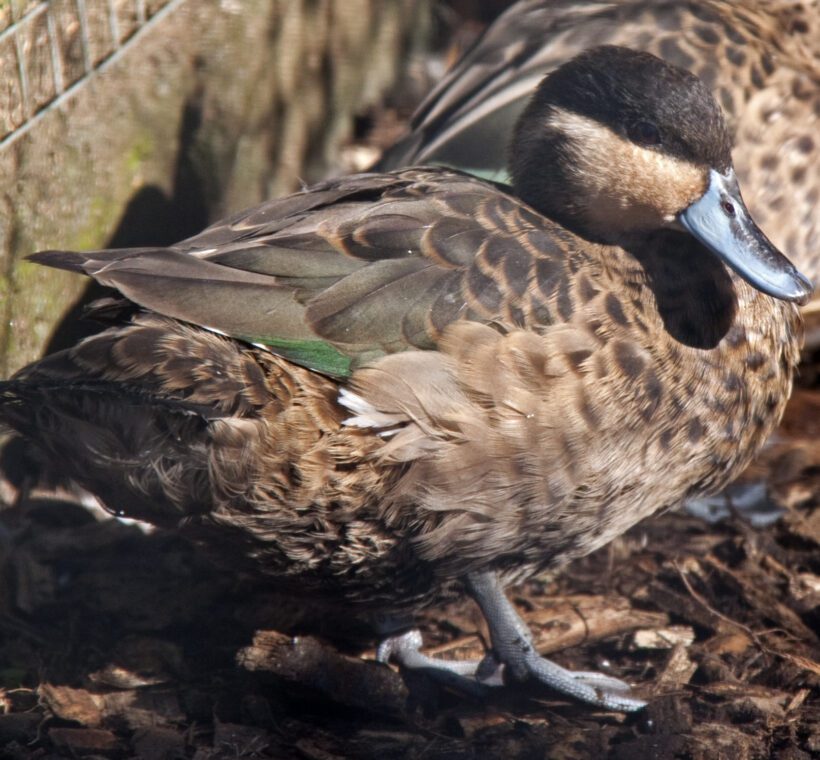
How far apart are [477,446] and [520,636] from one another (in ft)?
2.02

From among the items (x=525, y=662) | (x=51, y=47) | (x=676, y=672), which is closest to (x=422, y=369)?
(x=525, y=662)

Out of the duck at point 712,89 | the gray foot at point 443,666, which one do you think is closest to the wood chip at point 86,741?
the gray foot at point 443,666

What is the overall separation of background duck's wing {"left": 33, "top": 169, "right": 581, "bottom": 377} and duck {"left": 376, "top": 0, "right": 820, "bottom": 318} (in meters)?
1.04

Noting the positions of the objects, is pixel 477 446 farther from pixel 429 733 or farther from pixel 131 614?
pixel 131 614

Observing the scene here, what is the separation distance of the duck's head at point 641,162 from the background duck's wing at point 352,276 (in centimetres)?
19

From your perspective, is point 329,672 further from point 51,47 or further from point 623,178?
point 51,47

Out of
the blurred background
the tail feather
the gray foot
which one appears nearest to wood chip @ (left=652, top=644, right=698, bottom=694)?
the gray foot

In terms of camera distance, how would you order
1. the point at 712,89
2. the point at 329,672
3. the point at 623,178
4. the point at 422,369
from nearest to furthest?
the point at 422,369, the point at 623,178, the point at 329,672, the point at 712,89

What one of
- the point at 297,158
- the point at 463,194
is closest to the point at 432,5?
the point at 297,158

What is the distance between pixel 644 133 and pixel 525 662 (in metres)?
1.22

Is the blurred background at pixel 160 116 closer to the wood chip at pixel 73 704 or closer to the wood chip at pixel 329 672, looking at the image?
the wood chip at pixel 73 704

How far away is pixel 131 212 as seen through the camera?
11.3 ft

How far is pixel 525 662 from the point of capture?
113 inches

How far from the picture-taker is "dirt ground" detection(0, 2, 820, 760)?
8.75ft
